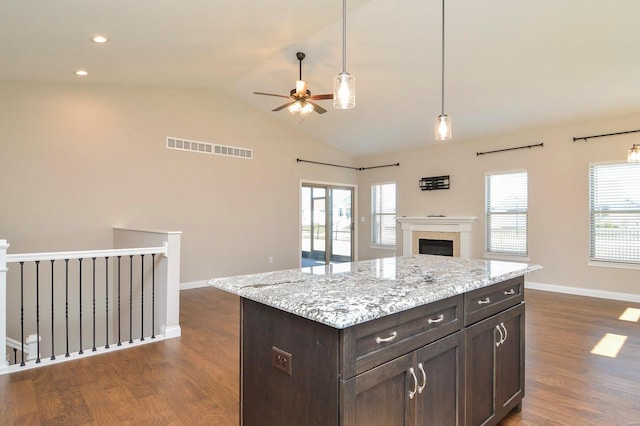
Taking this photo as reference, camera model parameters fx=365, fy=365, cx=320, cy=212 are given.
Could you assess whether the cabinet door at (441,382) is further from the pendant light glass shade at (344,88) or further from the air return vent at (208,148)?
the air return vent at (208,148)

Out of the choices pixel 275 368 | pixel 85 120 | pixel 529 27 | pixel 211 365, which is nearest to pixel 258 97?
pixel 85 120

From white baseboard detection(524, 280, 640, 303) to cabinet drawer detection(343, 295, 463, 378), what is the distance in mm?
5232

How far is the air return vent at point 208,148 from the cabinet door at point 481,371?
5563 mm

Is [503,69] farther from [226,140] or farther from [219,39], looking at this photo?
[226,140]

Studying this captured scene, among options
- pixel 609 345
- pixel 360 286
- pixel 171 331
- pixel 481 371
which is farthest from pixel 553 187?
pixel 171 331

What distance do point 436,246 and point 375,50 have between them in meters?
4.30

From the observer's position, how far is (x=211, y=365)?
10.2 feet

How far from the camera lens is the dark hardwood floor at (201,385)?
2.32 metres

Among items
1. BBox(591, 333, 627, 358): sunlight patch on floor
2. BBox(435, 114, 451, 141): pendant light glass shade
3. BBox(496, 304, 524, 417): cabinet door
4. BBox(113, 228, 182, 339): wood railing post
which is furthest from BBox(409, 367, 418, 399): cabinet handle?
BBox(113, 228, 182, 339): wood railing post

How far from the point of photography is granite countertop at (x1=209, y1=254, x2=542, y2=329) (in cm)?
132

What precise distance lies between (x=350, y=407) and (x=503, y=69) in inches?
190

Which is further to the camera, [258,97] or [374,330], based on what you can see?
[258,97]

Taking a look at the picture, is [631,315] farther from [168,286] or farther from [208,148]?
[208,148]

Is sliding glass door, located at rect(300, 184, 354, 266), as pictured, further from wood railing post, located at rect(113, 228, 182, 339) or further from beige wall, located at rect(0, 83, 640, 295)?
wood railing post, located at rect(113, 228, 182, 339)
